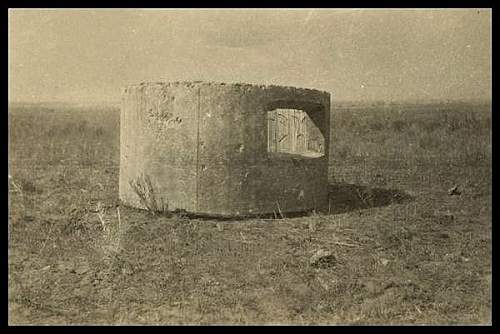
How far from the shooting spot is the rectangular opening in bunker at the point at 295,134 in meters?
7.77

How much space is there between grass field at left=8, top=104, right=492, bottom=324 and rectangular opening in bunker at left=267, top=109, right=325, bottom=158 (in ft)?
3.22

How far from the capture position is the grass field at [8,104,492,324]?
4.21 meters

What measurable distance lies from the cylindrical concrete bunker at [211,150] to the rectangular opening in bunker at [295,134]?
0.78 metres

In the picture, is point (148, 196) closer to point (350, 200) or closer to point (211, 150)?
point (211, 150)

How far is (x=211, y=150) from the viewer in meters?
6.41

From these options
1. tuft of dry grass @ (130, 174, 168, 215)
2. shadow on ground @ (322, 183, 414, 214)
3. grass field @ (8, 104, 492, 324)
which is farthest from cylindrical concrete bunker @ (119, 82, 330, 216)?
shadow on ground @ (322, 183, 414, 214)

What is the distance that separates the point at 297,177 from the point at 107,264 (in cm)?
295

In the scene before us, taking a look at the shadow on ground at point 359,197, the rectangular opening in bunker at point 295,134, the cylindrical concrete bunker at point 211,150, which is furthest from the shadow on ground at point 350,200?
the rectangular opening in bunker at point 295,134

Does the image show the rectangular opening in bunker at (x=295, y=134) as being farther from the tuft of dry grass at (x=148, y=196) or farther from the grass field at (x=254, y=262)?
the tuft of dry grass at (x=148, y=196)

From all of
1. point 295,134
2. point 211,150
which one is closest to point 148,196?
point 211,150

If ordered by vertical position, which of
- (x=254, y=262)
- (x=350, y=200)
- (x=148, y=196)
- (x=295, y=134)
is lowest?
(x=254, y=262)

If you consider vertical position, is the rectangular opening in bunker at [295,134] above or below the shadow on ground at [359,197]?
above

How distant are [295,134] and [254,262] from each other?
15.5 feet

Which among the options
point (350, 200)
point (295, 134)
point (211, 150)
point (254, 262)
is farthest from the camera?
point (295, 134)
